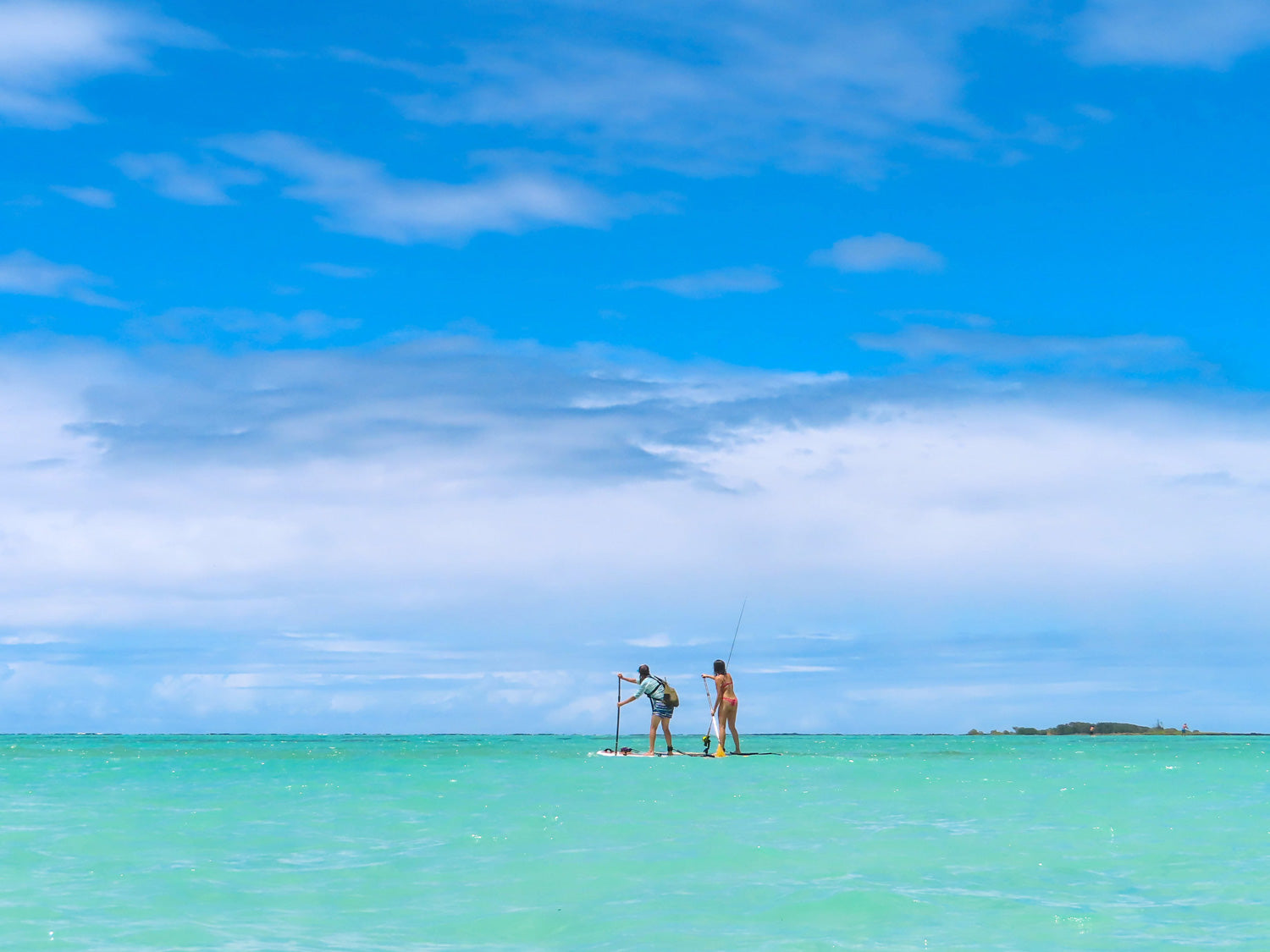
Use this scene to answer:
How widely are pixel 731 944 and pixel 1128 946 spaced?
295 centimetres

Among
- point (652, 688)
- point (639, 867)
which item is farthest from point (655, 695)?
point (639, 867)

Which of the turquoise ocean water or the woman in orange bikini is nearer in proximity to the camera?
the turquoise ocean water

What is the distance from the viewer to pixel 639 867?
13156 millimetres

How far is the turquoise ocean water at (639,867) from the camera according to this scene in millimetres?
10219

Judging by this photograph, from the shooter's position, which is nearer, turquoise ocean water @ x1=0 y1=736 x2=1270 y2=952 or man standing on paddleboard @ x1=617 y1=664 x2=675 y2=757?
turquoise ocean water @ x1=0 y1=736 x2=1270 y2=952

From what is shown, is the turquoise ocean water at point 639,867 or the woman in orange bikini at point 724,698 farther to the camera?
the woman in orange bikini at point 724,698

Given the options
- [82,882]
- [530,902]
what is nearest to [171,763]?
[82,882]

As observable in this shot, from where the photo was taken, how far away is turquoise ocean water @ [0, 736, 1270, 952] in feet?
33.5

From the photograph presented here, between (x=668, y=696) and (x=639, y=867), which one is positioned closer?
(x=639, y=867)

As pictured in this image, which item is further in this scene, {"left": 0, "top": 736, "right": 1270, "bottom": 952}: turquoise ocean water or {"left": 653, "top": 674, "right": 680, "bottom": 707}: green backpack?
{"left": 653, "top": 674, "right": 680, "bottom": 707}: green backpack

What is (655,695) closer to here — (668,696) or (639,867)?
(668,696)

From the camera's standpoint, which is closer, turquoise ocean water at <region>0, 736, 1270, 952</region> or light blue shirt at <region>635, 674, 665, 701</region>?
turquoise ocean water at <region>0, 736, 1270, 952</region>

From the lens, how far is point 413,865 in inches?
529

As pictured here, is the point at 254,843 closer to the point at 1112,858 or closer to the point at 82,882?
the point at 82,882
